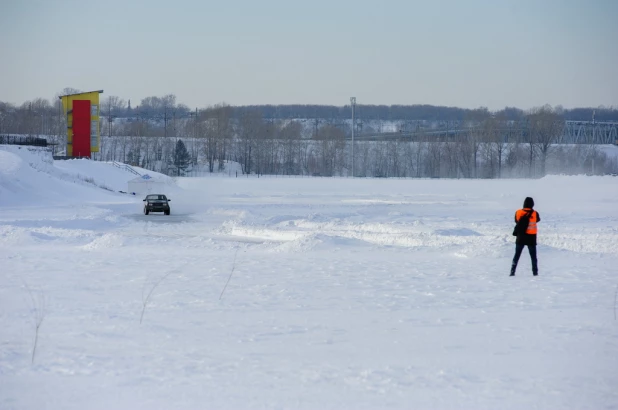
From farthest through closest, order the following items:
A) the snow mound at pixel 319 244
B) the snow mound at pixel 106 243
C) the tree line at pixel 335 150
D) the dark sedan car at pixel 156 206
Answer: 1. the tree line at pixel 335 150
2. the dark sedan car at pixel 156 206
3. the snow mound at pixel 106 243
4. the snow mound at pixel 319 244

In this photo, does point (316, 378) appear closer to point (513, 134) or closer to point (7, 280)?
point (7, 280)

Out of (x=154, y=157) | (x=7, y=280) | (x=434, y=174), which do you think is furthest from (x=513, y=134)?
(x=7, y=280)

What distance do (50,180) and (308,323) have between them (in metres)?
46.1

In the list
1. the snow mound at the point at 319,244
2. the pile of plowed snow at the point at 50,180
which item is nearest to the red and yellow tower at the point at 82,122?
the pile of plowed snow at the point at 50,180

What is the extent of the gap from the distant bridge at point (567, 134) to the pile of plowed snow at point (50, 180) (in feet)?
213

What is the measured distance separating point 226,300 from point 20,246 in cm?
1118

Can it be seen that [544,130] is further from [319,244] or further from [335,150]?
[319,244]

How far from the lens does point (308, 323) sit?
10.4 m

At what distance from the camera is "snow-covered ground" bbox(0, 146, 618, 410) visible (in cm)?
742

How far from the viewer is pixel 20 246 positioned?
21062 millimetres

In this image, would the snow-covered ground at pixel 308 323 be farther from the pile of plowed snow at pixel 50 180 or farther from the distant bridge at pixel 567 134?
the distant bridge at pixel 567 134

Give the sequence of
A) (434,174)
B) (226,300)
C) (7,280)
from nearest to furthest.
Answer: (226,300), (7,280), (434,174)

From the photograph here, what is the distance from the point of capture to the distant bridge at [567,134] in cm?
12056

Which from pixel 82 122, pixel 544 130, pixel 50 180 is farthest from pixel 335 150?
pixel 50 180
